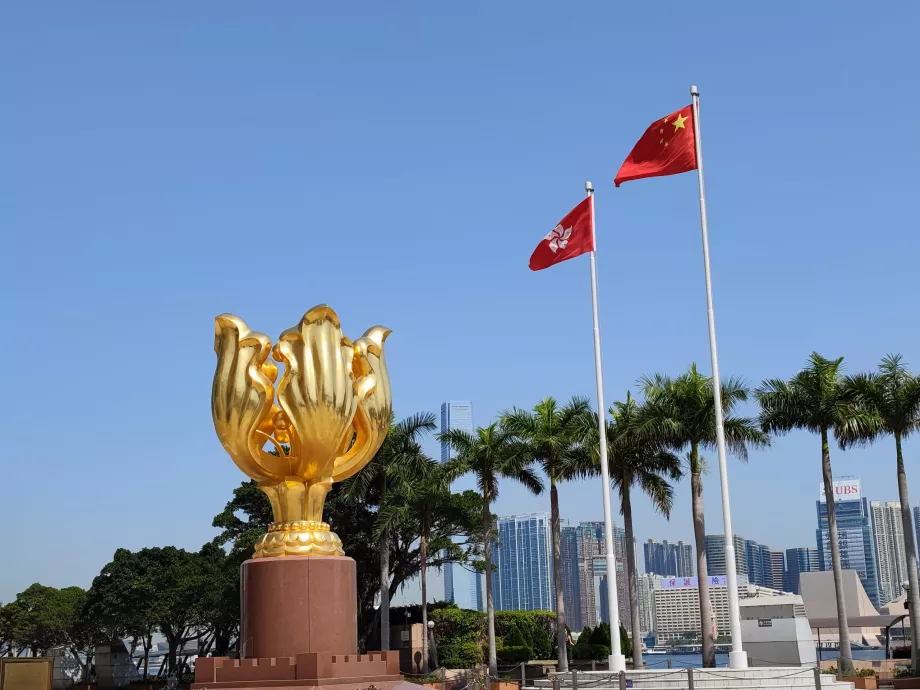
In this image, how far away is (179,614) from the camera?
4350 centimetres

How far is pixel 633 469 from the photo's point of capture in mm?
32469

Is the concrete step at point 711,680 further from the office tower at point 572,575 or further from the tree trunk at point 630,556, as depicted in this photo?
the office tower at point 572,575

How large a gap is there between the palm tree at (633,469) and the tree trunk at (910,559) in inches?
241

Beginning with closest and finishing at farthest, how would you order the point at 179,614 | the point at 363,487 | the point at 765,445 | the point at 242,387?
1. the point at 242,387
2. the point at 765,445
3. the point at 363,487
4. the point at 179,614

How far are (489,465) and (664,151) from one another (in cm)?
1396

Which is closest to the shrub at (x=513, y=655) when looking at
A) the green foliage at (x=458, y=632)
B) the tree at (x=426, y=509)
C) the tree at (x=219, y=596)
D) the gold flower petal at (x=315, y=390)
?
the green foliage at (x=458, y=632)

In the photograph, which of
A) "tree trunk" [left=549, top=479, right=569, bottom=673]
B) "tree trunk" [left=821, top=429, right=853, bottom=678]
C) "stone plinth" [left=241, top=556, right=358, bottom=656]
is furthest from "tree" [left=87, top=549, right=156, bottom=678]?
"stone plinth" [left=241, top=556, right=358, bottom=656]

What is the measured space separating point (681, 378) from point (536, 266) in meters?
6.76

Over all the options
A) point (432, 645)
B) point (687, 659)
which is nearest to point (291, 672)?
point (432, 645)

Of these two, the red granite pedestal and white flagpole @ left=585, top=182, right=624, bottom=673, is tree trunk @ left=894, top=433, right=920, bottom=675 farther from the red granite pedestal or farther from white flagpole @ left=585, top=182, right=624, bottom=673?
the red granite pedestal

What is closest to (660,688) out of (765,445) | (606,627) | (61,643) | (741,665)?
(741,665)

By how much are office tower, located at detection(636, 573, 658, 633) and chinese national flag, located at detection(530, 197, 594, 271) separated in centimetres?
13497

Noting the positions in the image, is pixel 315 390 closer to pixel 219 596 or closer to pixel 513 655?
pixel 513 655

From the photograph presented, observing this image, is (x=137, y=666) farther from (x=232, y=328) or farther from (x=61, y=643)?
(x=232, y=328)
